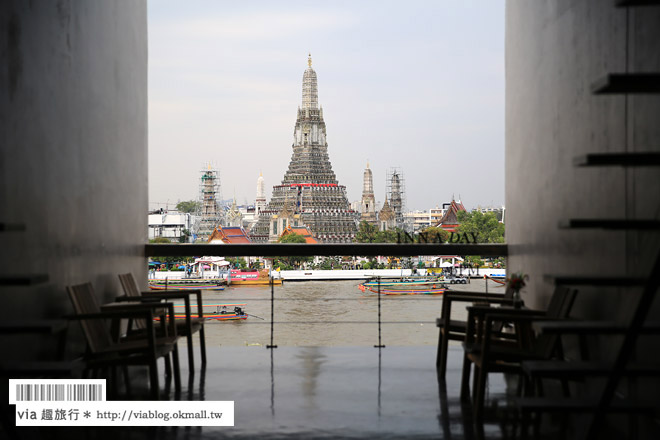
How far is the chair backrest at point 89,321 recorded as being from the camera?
325cm

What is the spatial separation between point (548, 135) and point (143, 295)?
2777mm

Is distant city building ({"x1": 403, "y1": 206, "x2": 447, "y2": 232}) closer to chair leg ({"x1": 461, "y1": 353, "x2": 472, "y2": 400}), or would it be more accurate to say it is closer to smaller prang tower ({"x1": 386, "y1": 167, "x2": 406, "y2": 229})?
smaller prang tower ({"x1": 386, "y1": 167, "x2": 406, "y2": 229})

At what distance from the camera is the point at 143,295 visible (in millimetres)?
4406

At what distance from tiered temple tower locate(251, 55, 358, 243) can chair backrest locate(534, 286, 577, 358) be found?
49869 millimetres

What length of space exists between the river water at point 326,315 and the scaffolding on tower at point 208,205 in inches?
762

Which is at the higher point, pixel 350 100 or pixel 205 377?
pixel 350 100

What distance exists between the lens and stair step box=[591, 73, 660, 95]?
6.21 feet

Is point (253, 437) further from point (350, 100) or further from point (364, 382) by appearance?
point (350, 100)

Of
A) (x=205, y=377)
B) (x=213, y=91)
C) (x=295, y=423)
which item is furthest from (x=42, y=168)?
(x=213, y=91)

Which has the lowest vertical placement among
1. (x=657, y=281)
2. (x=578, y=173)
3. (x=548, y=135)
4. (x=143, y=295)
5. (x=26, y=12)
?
(x=143, y=295)

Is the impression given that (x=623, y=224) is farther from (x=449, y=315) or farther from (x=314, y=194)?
(x=314, y=194)

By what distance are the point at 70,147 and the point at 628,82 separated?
9.97 feet

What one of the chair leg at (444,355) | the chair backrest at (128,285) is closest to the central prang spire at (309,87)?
the chair backrest at (128,285)

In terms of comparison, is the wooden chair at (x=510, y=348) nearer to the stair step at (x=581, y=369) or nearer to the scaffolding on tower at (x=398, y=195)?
the stair step at (x=581, y=369)
